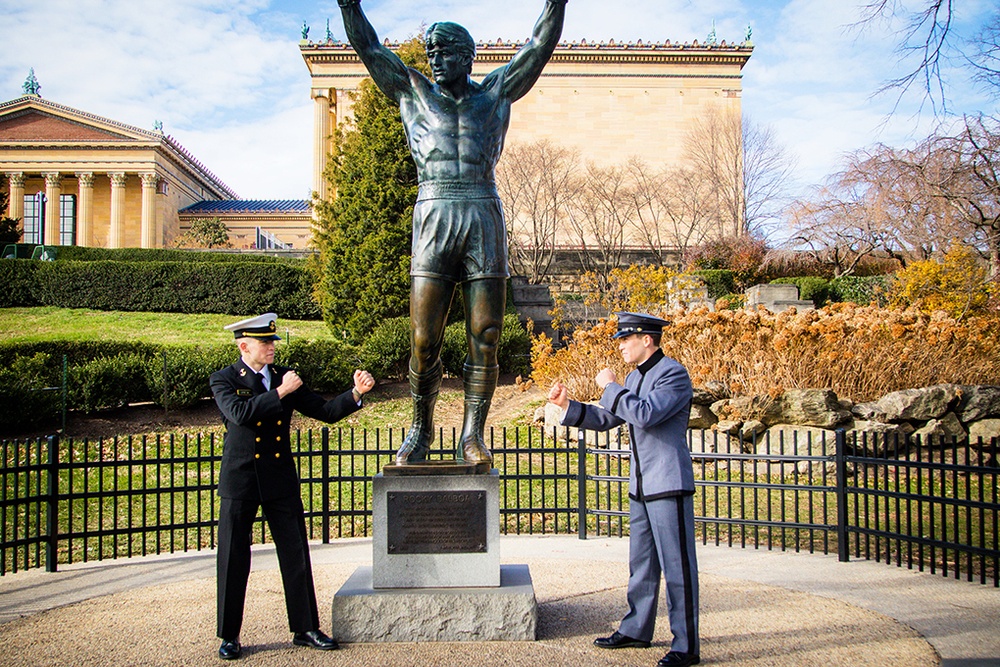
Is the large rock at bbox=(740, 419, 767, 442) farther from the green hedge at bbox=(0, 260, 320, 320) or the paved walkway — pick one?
the green hedge at bbox=(0, 260, 320, 320)

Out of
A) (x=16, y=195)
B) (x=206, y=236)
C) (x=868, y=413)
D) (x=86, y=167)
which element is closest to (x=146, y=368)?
(x=868, y=413)

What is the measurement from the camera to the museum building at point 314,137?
39.5m

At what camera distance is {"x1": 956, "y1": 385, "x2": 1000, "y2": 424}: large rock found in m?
11.9

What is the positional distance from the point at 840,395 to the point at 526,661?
961cm

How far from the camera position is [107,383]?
41.8ft

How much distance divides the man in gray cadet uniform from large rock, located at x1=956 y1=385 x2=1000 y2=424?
980 centimetres

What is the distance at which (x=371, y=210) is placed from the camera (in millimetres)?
16438

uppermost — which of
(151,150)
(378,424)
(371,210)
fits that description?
(151,150)

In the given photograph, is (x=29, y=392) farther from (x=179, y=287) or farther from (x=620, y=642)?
(x=179, y=287)

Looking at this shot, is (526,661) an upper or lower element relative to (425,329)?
lower

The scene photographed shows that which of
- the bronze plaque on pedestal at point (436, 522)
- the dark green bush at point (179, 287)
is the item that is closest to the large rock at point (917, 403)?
the bronze plaque on pedestal at point (436, 522)

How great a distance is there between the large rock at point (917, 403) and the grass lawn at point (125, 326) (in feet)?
42.7

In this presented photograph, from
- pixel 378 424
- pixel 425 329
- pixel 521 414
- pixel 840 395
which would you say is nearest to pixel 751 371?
pixel 840 395

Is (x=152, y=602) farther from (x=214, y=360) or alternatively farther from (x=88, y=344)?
(x=88, y=344)
